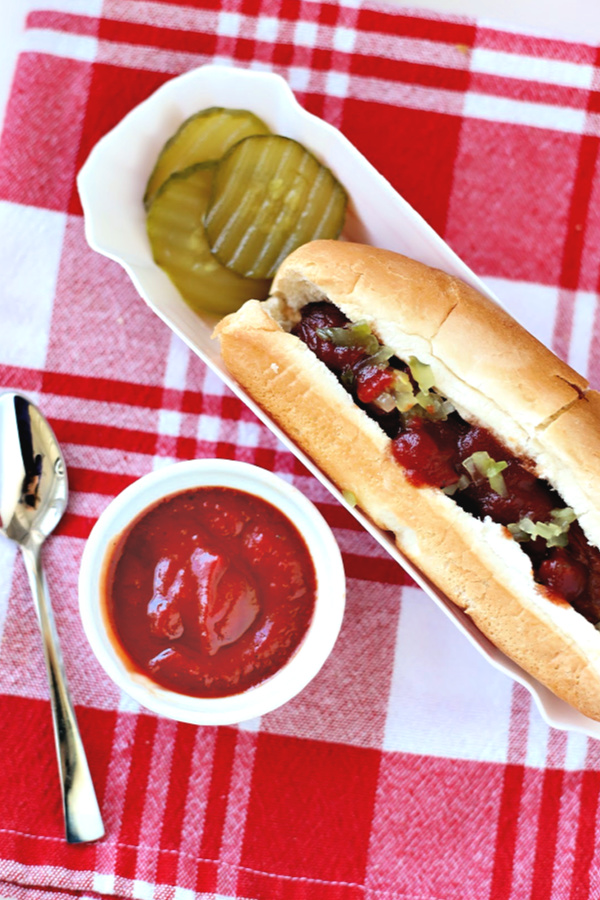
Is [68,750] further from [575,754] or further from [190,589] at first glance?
[575,754]

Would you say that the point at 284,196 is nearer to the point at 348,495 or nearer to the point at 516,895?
the point at 348,495

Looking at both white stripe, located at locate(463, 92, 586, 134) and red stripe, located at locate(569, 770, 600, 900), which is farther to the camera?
white stripe, located at locate(463, 92, 586, 134)

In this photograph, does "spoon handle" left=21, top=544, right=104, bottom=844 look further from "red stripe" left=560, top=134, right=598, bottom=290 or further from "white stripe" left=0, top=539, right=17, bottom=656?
"red stripe" left=560, top=134, right=598, bottom=290

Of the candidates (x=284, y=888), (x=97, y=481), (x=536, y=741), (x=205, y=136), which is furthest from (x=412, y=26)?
(x=284, y=888)

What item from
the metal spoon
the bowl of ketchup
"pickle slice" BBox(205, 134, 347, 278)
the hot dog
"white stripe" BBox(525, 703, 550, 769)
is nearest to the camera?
the hot dog

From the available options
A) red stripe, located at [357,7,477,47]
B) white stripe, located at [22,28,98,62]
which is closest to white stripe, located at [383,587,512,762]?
red stripe, located at [357,7,477,47]

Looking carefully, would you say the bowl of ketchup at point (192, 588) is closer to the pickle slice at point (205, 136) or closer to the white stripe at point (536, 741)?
the white stripe at point (536, 741)

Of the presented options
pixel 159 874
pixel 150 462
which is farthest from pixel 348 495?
pixel 159 874
